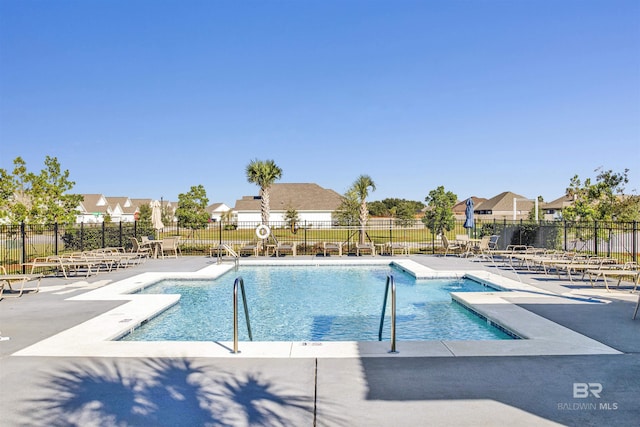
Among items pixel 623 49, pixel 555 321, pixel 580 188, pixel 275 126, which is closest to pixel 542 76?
pixel 623 49

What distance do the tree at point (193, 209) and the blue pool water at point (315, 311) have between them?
14080 mm

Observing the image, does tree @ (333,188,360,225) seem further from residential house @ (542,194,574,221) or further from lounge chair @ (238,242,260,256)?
residential house @ (542,194,574,221)

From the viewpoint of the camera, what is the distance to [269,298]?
10039 millimetres

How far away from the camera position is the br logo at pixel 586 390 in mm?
3670

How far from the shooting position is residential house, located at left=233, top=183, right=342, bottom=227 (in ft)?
167

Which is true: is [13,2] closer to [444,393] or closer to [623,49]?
[444,393]

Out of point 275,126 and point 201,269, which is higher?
point 275,126

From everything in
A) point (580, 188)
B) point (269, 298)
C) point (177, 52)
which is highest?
point (177, 52)

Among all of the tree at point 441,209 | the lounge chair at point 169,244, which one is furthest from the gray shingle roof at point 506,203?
the lounge chair at point 169,244

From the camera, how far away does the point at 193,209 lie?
2770 centimetres

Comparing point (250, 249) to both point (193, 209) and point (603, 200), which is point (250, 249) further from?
point (603, 200)

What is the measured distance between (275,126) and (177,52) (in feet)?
38.4

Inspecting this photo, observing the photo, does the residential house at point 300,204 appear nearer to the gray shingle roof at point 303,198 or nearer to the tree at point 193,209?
the gray shingle roof at point 303,198

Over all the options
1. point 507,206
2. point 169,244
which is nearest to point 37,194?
point 169,244
